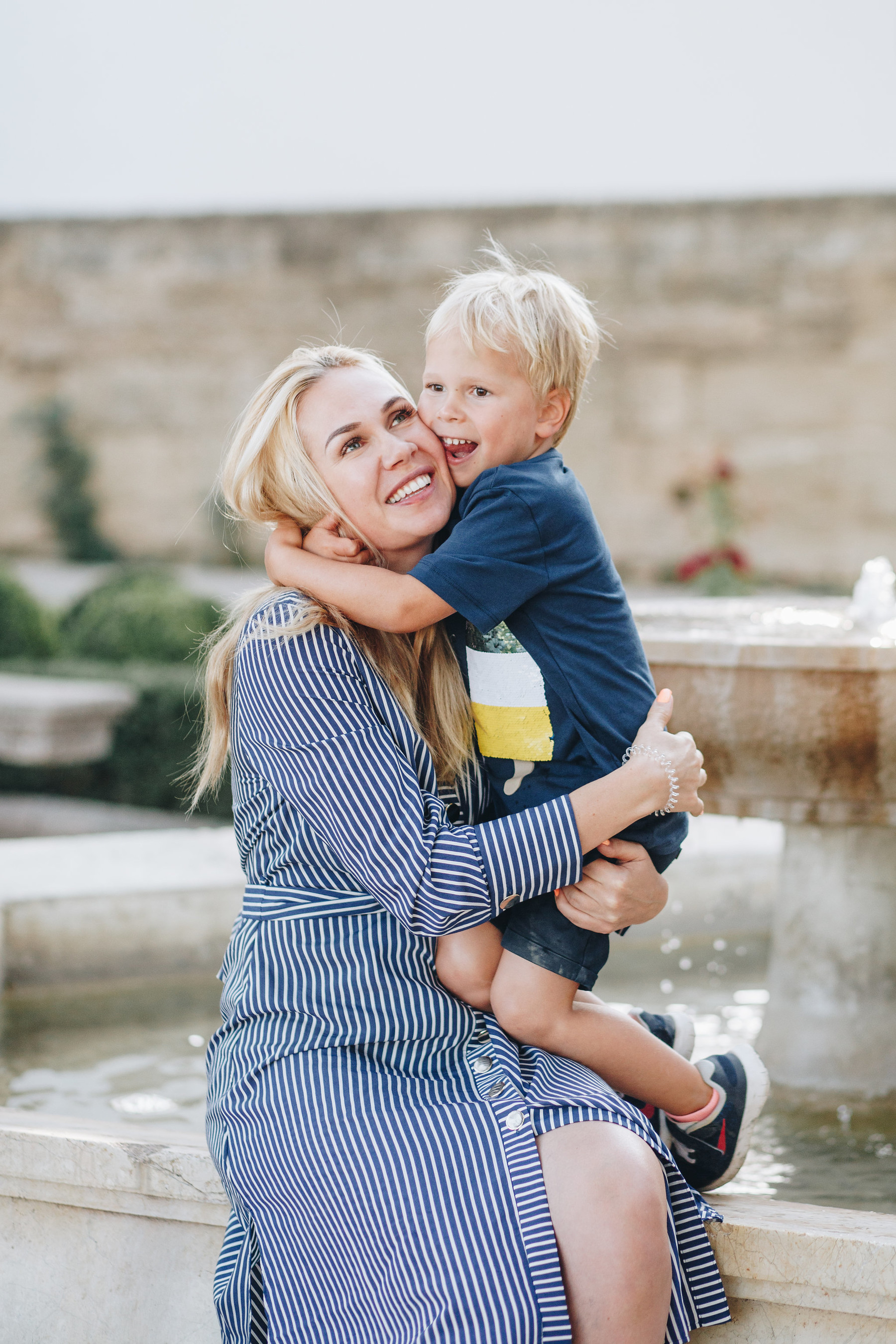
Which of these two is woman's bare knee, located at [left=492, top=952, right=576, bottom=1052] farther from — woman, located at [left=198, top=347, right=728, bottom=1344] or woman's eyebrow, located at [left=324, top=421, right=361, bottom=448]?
woman's eyebrow, located at [left=324, top=421, right=361, bottom=448]

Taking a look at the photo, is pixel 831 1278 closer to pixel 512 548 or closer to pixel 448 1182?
pixel 448 1182

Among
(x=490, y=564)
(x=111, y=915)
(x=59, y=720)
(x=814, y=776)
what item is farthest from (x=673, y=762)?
(x=59, y=720)

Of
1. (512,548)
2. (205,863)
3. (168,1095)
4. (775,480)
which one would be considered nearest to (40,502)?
(775,480)

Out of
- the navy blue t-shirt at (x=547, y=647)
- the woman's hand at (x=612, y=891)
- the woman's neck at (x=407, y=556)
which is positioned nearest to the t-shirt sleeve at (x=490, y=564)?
the navy blue t-shirt at (x=547, y=647)

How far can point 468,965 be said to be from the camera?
1813 millimetres

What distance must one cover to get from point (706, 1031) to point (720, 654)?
1.20m

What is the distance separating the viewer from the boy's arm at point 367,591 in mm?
1857

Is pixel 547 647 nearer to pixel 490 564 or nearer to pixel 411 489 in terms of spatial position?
pixel 490 564

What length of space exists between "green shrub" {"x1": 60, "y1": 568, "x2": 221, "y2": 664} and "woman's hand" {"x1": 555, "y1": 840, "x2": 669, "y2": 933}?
6093mm

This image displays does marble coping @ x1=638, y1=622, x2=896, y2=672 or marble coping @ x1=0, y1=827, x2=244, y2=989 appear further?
marble coping @ x1=0, y1=827, x2=244, y2=989

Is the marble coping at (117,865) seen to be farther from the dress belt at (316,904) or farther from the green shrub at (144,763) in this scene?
the green shrub at (144,763)

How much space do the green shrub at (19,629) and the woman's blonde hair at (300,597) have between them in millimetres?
6586

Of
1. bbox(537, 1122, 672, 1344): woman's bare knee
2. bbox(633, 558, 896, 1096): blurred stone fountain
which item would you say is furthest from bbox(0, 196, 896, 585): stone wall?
bbox(537, 1122, 672, 1344): woman's bare knee

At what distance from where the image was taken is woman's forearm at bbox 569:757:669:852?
1768 millimetres
